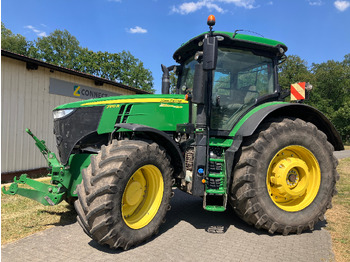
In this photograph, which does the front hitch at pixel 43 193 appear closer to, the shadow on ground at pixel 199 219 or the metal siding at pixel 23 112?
the shadow on ground at pixel 199 219

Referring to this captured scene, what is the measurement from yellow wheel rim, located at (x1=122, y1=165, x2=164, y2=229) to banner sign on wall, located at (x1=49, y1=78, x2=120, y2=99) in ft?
20.2

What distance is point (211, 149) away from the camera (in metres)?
3.84

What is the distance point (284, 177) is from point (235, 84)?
1.52m

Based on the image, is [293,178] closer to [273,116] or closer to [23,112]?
[273,116]

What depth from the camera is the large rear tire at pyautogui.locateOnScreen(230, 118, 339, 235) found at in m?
3.54

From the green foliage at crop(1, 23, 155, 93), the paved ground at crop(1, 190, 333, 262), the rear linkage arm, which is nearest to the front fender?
the paved ground at crop(1, 190, 333, 262)

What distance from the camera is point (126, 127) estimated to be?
133 inches

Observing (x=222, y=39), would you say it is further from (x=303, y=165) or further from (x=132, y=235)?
(x=132, y=235)

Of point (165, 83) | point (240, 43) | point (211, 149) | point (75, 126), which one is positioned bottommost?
point (211, 149)

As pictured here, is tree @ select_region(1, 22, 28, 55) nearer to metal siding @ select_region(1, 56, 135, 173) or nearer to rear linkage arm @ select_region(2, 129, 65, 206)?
metal siding @ select_region(1, 56, 135, 173)

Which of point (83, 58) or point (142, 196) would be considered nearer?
point (142, 196)

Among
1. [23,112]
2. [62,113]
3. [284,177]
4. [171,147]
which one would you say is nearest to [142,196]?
[171,147]

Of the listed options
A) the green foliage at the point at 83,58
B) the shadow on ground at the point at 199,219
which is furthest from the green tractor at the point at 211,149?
the green foliage at the point at 83,58

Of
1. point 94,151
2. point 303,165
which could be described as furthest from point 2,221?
point 303,165
